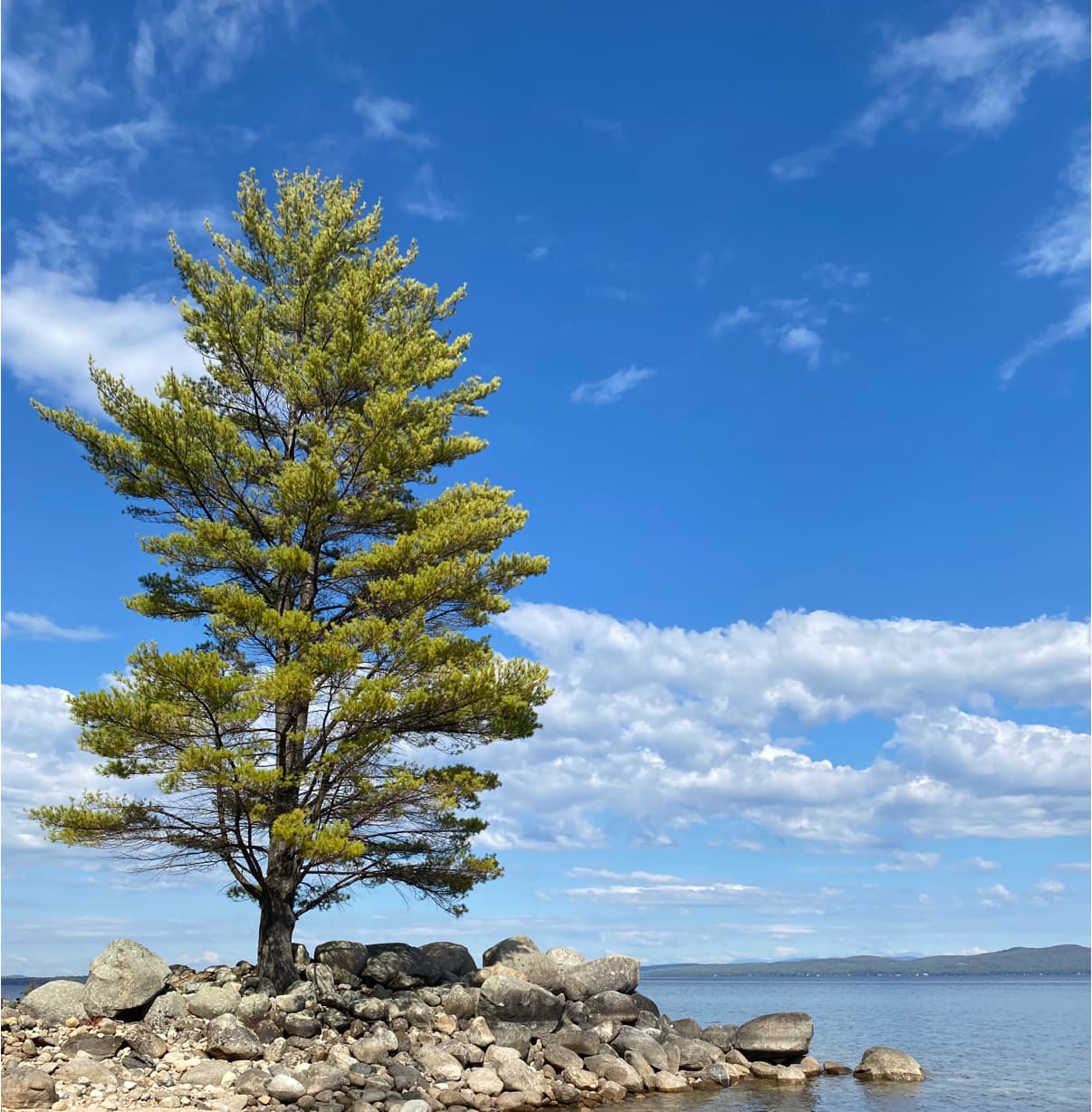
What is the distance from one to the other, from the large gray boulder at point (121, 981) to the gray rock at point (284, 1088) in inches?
140

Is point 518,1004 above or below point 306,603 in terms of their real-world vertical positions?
below

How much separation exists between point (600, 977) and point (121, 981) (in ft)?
31.5

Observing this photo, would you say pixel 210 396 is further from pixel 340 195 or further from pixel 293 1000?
pixel 293 1000

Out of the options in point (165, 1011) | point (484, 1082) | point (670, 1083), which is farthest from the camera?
point (670, 1083)

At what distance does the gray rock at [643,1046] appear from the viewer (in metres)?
19.2

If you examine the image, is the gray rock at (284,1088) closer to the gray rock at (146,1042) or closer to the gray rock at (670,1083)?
the gray rock at (146,1042)

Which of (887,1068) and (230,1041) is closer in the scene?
(230,1041)

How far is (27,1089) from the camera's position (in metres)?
13.6

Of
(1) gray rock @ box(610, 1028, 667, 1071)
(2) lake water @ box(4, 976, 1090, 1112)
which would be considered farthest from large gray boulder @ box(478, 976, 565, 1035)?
(2) lake water @ box(4, 976, 1090, 1112)

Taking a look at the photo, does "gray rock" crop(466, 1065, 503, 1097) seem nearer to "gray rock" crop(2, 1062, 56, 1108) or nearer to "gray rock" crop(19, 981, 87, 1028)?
"gray rock" crop(2, 1062, 56, 1108)

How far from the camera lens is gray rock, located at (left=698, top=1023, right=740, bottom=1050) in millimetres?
21859

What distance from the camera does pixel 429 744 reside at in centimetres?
2014

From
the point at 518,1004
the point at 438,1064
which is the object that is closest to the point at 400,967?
the point at 518,1004

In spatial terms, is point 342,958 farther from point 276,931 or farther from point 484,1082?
point 484,1082
